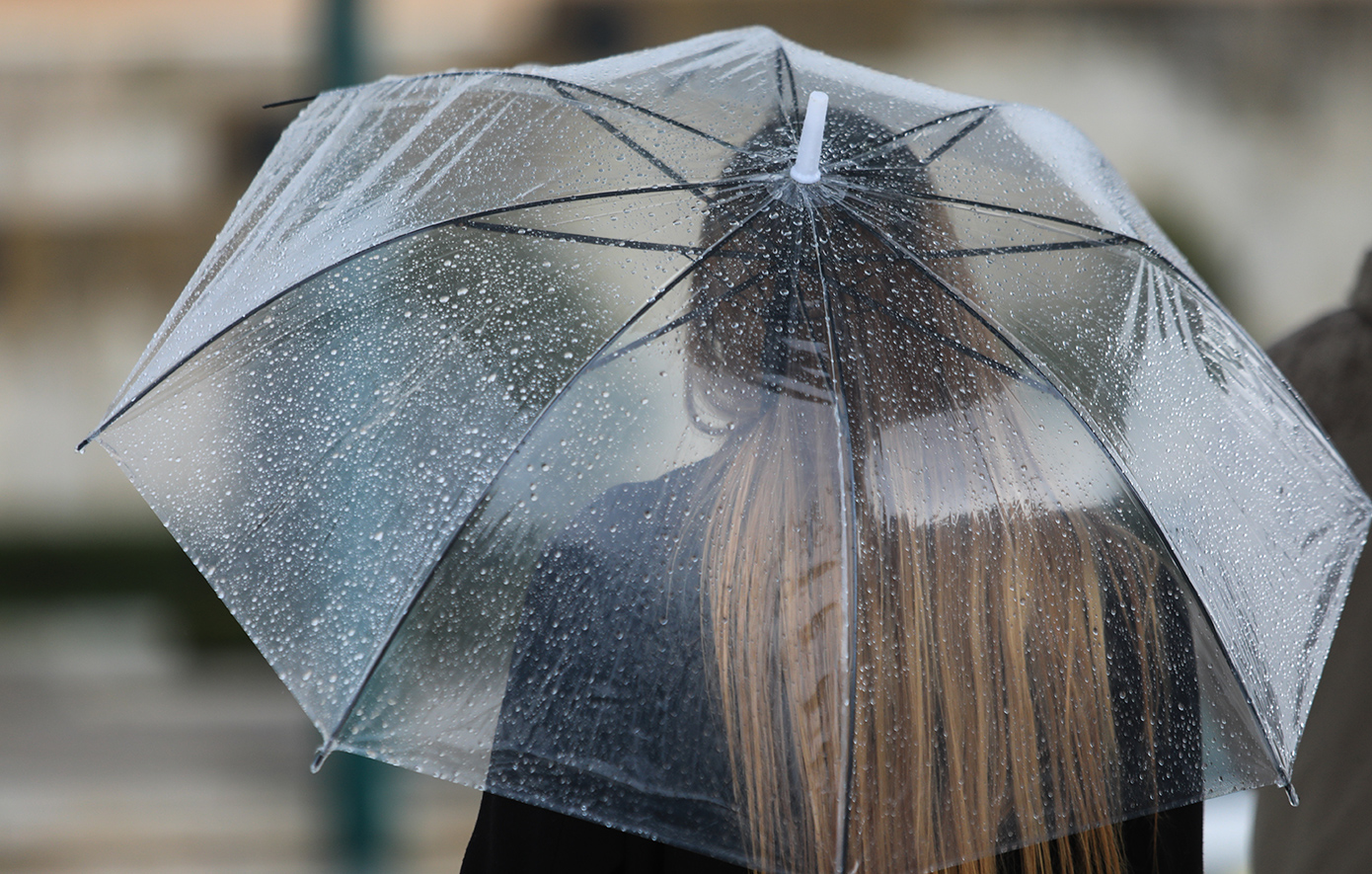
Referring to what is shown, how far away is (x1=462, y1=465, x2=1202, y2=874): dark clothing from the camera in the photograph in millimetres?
1119

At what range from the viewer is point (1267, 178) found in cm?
429

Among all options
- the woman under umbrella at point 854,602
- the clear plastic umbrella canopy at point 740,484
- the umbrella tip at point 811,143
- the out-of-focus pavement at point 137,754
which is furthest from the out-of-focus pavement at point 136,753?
the umbrella tip at point 811,143

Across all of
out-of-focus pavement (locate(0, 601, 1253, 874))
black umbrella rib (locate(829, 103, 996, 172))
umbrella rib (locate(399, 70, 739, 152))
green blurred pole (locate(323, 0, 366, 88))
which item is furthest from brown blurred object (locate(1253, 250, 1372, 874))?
out-of-focus pavement (locate(0, 601, 1253, 874))

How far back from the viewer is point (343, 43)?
142 inches

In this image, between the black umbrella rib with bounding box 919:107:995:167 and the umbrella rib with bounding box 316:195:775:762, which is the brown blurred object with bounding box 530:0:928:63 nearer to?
the black umbrella rib with bounding box 919:107:995:167

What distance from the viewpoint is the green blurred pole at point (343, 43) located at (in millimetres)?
3582

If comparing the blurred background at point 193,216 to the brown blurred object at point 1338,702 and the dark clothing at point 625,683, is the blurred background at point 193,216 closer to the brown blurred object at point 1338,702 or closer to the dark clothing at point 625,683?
the brown blurred object at point 1338,702

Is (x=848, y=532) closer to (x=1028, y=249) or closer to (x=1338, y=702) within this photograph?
(x=1028, y=249)

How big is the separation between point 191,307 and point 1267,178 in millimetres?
3926

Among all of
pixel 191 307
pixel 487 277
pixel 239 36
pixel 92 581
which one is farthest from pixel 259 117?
pixel 487 277

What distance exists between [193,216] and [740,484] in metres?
3.60

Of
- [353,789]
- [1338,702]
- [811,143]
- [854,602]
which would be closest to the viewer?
[854,602]

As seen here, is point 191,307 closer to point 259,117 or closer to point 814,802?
point 814,802

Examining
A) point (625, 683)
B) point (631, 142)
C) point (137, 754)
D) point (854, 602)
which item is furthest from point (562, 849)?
point (137, 754)
